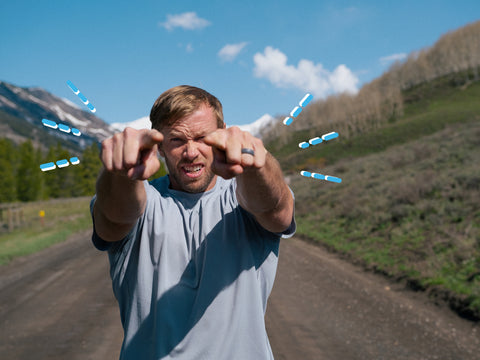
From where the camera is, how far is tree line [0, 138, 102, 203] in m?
46.8

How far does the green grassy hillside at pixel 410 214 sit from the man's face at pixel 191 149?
0.51m

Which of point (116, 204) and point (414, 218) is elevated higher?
point (116, 204)

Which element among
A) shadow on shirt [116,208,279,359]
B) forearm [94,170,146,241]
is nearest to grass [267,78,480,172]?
shadow on shirt [116,208,279,359]

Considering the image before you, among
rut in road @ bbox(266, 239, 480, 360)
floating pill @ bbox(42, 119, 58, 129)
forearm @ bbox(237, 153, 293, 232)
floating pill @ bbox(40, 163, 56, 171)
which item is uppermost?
floating pill @ bbox(42, 119, 58, 129)

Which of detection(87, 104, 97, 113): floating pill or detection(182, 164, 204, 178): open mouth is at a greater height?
detection(87, 104, 97, 113): floating pill

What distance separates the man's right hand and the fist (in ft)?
0.53

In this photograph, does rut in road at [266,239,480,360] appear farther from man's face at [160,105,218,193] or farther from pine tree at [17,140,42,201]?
pine tree at [17,140,42,201]

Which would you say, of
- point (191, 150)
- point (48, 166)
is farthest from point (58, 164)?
point (191, 150)

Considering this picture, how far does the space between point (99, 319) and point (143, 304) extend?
697cm

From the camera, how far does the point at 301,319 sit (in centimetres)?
810

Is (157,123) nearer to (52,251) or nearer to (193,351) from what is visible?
(193,351)

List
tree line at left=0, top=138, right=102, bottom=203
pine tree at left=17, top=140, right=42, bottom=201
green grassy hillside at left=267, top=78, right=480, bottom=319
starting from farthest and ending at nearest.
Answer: tree line at left=0, top=138, right=102, bottom=203, pine tree at left=17, top=140, right=42, bottom=201, green grassy hillside at left=267, top=78, right=480, bottom=319

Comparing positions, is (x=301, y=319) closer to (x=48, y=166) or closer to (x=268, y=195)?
(x=268, y=195)

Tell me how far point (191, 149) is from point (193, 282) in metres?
0.58
